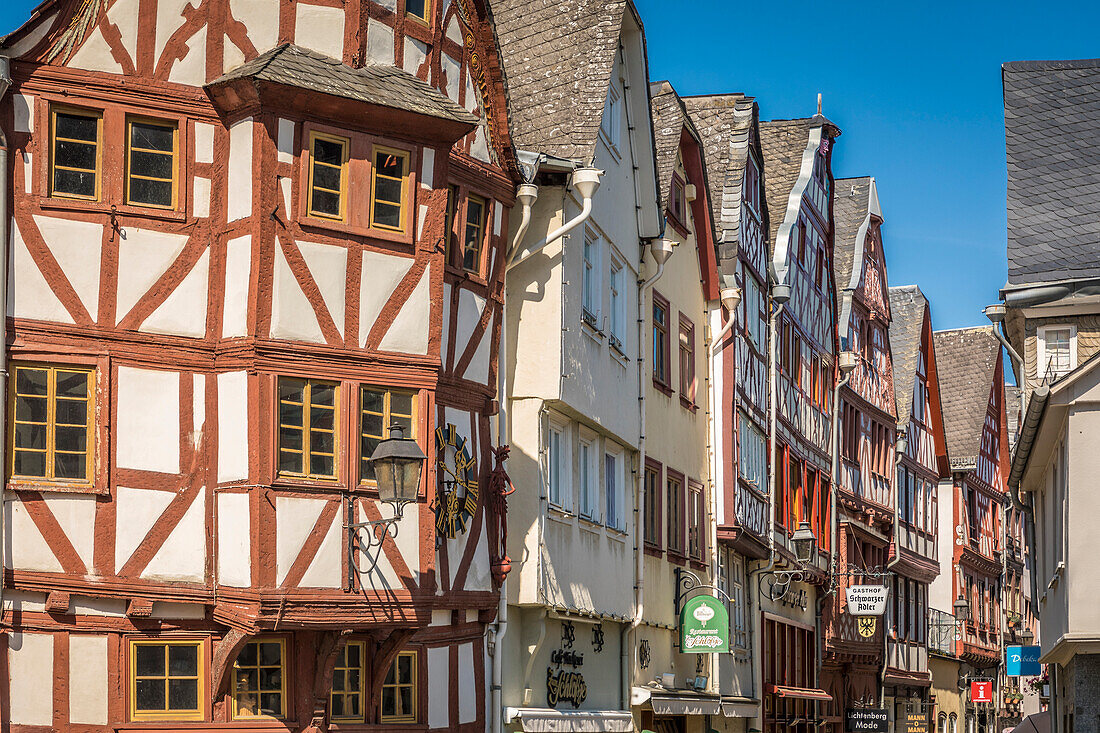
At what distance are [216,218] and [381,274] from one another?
5.56ft

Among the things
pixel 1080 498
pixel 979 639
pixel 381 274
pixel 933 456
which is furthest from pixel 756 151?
pixel 979 639

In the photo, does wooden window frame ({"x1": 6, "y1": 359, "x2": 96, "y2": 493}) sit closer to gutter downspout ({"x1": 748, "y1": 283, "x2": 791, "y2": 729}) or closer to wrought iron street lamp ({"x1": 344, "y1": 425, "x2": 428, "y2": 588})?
wrought iron street lamp ({"x1": 344, "y1": 425, "x2": 428, "y2": 588})

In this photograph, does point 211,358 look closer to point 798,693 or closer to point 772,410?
point 772,410

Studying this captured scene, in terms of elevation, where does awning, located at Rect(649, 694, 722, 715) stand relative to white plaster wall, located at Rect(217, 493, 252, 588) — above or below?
below

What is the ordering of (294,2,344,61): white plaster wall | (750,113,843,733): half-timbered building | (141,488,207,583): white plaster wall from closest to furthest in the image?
(141,488,207,583): white plaster wall, (294,2,344,61): white plaster wall, (750,113,843,733): half-timbered building

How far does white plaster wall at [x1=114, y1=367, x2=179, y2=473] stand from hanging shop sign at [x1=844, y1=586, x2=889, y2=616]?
20489 millimetres

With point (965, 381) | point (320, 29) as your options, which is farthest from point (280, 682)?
point (965, 381)

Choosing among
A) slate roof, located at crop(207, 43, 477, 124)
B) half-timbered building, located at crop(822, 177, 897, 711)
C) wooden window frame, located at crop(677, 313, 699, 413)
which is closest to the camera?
slate roof, located at crop(207, 43, 477, 124)

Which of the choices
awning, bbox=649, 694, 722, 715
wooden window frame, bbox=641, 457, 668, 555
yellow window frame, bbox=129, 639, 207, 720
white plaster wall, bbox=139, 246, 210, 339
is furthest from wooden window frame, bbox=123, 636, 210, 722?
wooden window frame, bbox=641, 457, 668, 555

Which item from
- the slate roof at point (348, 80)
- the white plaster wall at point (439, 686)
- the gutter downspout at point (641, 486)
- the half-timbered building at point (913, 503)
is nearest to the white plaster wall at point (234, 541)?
the white plaster wall at point (439, 686)

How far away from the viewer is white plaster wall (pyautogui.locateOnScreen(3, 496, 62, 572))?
50.5 ft

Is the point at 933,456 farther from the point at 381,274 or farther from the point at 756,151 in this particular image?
the point at 381,274

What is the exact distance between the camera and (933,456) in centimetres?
5216

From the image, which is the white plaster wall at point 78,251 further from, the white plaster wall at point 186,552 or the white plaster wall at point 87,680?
the white plaster wall at point 87,680
